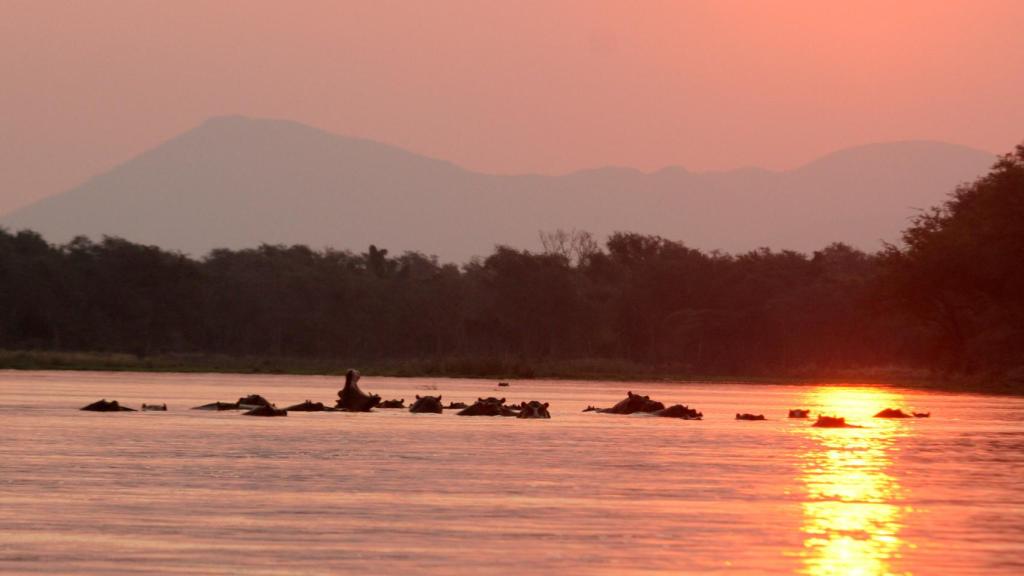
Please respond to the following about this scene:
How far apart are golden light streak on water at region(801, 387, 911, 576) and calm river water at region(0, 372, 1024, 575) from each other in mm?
42

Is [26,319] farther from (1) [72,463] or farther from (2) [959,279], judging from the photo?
(1) [72,463]

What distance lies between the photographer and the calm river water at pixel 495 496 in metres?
16.1

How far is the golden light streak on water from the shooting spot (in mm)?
16312

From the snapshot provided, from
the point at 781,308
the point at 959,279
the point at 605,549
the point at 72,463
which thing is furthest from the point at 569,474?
the point at 781,308

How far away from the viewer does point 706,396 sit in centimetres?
6706

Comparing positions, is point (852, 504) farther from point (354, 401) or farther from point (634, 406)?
point (634, 406)

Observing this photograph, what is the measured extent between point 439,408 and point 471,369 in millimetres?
48797

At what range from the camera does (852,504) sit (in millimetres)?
21672

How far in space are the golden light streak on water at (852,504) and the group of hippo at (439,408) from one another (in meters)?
5.24

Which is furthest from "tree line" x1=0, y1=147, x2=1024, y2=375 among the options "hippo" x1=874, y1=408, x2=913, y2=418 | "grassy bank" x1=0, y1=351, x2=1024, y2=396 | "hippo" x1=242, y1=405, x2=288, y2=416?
"hippo" x1=242, y1=405, x2=288, y2=416

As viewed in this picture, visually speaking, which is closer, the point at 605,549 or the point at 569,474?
the point at 605,549

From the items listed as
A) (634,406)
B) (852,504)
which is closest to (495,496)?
(852,504)

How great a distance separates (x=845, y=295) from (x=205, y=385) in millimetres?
62420

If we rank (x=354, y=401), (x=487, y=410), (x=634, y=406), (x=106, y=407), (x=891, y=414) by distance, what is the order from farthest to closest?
(x=634, y=406), (x=891, y=414), (x=354, y=401), (x=487, y=410), (x=106, y=407)
